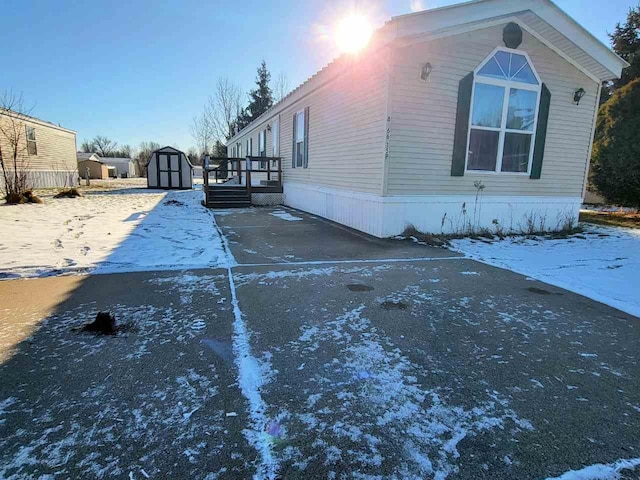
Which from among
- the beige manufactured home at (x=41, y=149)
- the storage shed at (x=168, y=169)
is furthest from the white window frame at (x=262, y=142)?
the beige manufactured home at (x=41, y=149)

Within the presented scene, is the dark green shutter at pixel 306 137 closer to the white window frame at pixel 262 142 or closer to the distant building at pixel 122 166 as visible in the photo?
the white window frame at pixel 262 142

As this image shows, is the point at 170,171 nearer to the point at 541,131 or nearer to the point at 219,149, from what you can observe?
the point at 219,149

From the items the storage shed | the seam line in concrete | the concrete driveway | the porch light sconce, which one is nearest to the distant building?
the storage shed

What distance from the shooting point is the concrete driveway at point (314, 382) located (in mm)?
1640

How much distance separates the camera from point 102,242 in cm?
592

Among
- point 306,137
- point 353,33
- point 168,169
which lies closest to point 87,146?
point 168,169

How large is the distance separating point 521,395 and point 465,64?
6.38 metres

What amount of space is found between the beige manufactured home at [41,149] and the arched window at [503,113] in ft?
53.6

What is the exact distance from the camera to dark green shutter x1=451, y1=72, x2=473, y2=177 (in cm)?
682

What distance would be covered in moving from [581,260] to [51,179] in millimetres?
23199

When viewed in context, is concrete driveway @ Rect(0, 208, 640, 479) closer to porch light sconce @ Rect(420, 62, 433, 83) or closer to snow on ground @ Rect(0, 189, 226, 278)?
snow on ground @ Rect(0, 189, 226, 278)

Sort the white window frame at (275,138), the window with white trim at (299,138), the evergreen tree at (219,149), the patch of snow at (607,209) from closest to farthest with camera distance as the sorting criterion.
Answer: the window with white trim at (299,138), the patch of snow at (607,209), the white window frame at (275,138), the evergreen tree at (219,149)

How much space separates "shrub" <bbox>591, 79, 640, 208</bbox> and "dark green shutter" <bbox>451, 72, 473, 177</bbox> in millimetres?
7578

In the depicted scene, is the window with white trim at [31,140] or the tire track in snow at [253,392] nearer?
the tire track in snow at [253,392]
